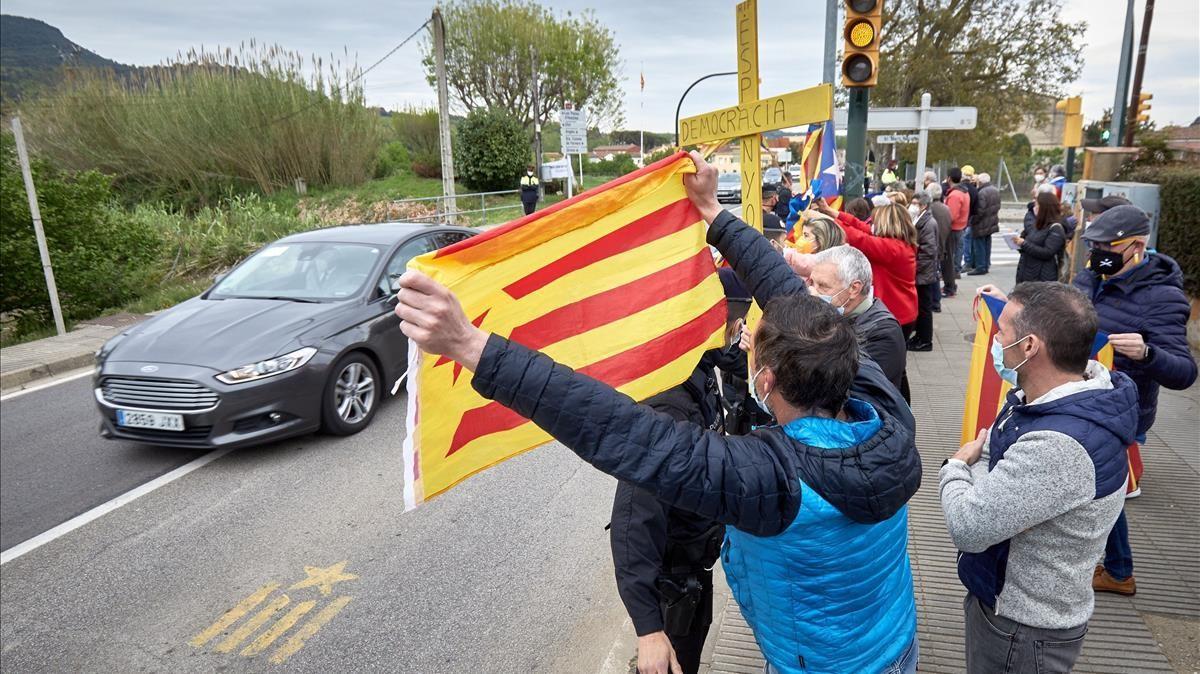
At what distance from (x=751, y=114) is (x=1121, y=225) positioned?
2.01m

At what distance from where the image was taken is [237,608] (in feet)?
12.8

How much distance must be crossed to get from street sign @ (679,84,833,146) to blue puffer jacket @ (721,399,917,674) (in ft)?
4.48

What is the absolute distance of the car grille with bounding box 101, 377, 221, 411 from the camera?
17.7 feet

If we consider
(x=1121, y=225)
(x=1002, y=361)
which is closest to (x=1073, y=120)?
(x=1121, y=225)

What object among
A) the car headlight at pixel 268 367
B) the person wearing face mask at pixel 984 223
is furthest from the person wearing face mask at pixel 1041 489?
the person wearing face mask at pixel 984 223

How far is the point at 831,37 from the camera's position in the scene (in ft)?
36.2

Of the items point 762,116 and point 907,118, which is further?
point 907,118

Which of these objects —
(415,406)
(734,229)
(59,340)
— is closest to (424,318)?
(415,406)

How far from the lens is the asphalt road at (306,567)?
355cm

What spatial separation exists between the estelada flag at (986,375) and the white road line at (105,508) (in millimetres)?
5252

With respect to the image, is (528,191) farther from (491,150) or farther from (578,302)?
(578,302)

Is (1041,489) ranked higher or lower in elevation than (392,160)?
lower

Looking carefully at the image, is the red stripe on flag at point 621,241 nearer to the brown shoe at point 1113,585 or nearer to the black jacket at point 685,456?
the black jacket at point 685,456

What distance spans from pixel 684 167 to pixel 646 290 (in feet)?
1.50
